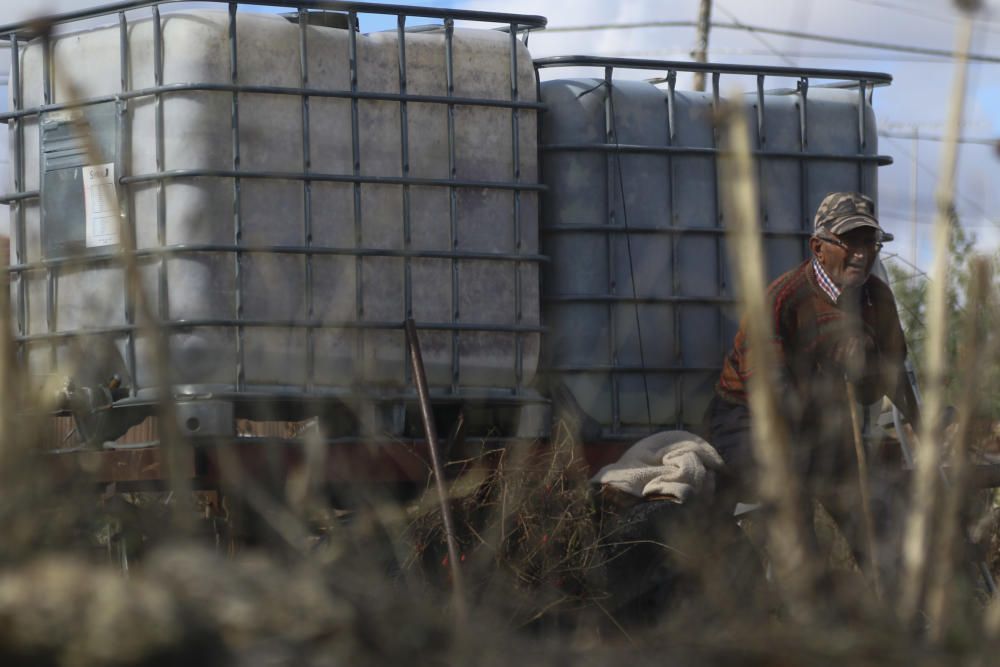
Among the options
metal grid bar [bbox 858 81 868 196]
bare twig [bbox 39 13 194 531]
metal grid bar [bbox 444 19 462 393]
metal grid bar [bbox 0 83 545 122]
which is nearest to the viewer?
bare twig [bbox 39 13 194 531]

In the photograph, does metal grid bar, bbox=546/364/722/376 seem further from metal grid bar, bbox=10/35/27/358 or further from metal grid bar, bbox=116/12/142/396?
metal grid bar, bbox=10/35/27/358

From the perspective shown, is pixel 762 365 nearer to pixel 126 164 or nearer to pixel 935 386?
pixel 935 386

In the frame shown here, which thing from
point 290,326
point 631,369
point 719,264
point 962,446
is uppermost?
point 719,264

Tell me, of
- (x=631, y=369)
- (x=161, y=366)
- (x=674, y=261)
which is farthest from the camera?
(x=674, y=261)

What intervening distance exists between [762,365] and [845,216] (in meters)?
4.68

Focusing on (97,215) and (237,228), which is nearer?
(237,228)

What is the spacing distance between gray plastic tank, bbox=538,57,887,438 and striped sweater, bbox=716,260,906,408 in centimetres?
62

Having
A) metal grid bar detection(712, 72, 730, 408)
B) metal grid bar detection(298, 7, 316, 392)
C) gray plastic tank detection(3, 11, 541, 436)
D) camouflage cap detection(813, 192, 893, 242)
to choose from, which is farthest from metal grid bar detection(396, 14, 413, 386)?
camouflage cap detection(813, 192, 893, 242)

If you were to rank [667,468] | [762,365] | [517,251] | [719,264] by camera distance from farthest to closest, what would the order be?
[719,264], [517,251], [667,468], [762,365]

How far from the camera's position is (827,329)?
607cm

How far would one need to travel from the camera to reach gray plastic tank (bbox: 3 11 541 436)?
593cm

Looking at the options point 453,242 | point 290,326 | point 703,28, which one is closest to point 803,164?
point 453,242

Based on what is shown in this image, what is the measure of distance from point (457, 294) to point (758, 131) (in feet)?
6.59

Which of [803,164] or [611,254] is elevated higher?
[803,164]
